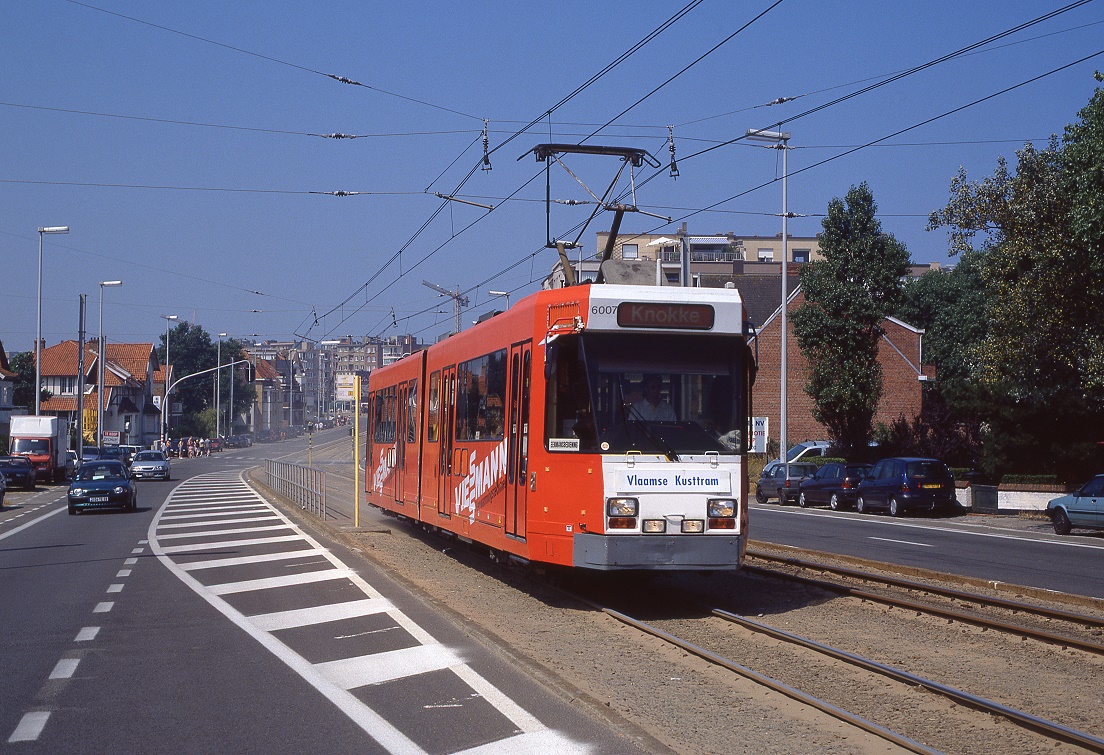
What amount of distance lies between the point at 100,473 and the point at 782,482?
22.2 meters

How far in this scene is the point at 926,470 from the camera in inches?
1281

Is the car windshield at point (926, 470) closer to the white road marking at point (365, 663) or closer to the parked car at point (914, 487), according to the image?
the parked car at point (914, 487)

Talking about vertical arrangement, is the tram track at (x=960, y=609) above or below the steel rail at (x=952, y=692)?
below

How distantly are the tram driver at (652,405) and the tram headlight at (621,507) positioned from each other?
2.96ft

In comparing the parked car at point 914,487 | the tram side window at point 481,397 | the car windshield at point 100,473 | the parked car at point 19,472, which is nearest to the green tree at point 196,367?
the parked car at point 19,472

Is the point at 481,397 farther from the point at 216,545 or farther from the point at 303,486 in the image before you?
the point at 303,486

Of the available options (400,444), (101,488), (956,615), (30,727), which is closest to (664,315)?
(956,615)

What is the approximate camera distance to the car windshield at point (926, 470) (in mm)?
32500

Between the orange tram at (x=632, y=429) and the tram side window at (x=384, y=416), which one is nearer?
the orange tram at (x=632, y=429)

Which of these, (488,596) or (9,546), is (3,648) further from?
(9,546)

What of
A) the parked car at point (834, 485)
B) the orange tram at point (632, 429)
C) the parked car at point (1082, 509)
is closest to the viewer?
the orange tram at point (632, 429)

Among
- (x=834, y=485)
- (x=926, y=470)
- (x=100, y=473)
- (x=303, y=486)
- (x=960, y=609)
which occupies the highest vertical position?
(x=926, y=470)

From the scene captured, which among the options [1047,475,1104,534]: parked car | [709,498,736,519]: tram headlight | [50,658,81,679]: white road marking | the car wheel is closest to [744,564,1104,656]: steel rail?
[709,498,736,519]: tram headlight

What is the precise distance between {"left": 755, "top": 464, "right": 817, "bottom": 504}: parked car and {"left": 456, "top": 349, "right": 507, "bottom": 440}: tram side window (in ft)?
79.6
